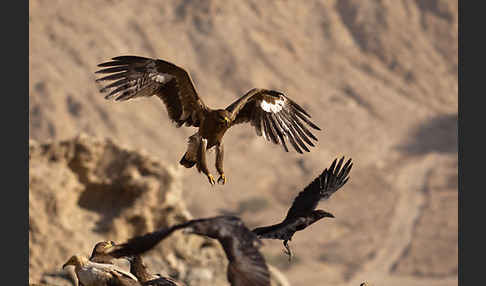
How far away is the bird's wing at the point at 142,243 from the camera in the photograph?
7.80m

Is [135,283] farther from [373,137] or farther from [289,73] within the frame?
[289,73]

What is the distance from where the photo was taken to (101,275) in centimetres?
941

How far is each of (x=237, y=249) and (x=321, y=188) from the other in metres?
4.07

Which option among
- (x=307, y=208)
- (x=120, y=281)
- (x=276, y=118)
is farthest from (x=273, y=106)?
(x=120, y=281)

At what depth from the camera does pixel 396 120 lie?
244 feet

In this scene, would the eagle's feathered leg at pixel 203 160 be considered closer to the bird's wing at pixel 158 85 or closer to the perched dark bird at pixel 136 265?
the bird's wing at pixel 158 85

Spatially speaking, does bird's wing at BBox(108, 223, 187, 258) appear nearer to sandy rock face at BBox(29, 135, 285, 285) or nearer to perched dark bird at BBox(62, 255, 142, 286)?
perched dark bird at BBox(62, 255, 142, 286)

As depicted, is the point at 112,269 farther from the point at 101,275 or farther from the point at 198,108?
the point at 198,108

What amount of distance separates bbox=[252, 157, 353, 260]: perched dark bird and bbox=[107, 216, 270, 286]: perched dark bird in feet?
6.21

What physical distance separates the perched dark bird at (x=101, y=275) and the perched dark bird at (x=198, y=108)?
8.77ft

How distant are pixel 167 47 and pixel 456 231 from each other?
29631 millimetres

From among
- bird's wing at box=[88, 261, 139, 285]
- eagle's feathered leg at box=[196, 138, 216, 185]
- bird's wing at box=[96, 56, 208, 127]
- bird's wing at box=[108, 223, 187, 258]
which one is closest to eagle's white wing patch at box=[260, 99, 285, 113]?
bird's wing at box=[96, 56, 208, 127]

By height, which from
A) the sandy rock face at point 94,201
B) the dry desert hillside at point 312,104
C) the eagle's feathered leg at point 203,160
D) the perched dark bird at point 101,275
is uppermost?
the dry desert hillside at point 312,104

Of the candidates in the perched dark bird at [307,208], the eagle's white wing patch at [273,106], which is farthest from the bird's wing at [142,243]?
the eagle's white wing patch at [273,106]
